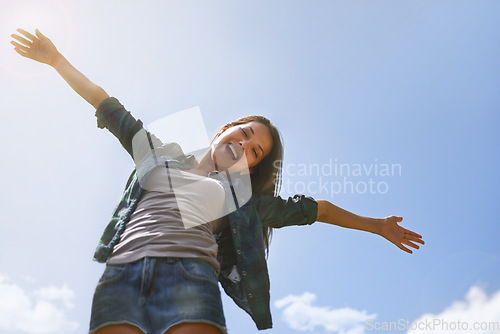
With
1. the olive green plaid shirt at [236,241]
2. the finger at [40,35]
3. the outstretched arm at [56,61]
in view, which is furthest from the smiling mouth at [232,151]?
the finger at [40,35]

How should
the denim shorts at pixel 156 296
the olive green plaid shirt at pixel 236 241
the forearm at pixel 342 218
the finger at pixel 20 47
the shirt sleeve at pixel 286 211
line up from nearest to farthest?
1. the denim shorts at pixel 156 296
2. the olive green plaid shirt at pixel 236 241
3. the finger at pixel 20 47
4. the shirt sleeve at pixel 286 211
5. the forearm at pixel 342 218

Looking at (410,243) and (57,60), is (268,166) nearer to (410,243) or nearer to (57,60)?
(410,243)

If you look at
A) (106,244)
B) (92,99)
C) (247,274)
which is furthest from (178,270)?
(92,99)

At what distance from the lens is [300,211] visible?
142 inches

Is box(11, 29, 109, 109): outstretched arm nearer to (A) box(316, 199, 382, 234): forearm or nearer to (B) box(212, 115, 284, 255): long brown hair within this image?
(B) box(212, 115, 284, 255): long brown hair

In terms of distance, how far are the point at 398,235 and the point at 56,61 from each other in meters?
3.48

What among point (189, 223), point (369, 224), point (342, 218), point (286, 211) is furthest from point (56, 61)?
point (369, 224)

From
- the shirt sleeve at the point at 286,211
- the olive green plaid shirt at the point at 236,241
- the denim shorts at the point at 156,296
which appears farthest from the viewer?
the shirt sleeve at the point at 286,211

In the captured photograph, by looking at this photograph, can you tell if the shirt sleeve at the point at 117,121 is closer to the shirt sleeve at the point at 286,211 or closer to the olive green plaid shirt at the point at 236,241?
the olive green plaid shirt at the point at 236,241

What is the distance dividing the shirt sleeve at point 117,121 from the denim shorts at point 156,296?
1.16 meters

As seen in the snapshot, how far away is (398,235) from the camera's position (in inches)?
149

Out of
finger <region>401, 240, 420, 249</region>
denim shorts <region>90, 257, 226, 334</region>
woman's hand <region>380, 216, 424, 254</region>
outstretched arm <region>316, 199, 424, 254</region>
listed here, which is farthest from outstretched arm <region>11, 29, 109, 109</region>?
finger <region>401, 240, 420, 249</region>

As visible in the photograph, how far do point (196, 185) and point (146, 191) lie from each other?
14.3 inches

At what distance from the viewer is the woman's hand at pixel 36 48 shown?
314 centimetres
